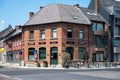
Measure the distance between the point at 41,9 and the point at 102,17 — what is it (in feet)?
38.9

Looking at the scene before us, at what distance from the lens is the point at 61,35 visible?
4691cm

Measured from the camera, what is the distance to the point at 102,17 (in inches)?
2157

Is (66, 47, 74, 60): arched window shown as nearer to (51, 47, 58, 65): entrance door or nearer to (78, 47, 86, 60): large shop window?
(78, 47, 86, 60): large shop window

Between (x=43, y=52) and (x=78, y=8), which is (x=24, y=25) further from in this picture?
(x=78, y=8)

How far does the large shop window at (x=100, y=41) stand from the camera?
5199cm

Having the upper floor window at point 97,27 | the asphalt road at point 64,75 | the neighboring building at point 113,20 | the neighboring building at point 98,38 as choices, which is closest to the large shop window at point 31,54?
the neighboring building at point 98,38

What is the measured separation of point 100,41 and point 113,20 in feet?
16.3

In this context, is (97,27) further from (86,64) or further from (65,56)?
(65,56)

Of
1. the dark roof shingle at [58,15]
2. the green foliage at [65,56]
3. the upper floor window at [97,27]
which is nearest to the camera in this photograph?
the green foliage at [65,56]

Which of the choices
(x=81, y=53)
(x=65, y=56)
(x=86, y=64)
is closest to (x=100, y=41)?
(x=81, y=53)

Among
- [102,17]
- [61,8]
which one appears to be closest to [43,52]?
[61,8]

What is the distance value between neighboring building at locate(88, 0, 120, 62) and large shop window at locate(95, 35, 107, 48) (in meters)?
1.67

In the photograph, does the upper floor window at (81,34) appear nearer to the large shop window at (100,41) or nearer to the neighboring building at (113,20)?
the large shop window at (100,41)

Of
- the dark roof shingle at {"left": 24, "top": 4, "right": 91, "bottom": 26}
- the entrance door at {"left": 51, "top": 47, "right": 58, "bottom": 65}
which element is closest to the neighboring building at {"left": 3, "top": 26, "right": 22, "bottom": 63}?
the dark roof shingle at {"left": 24, "top": 4, "right": 91, "bottom": 26}
